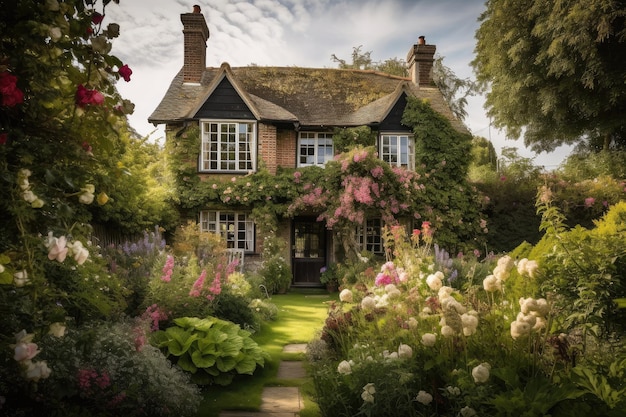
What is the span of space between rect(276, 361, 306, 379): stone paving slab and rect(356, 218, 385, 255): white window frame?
1129cm

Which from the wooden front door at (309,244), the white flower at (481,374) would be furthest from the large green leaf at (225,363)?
the wooden front door at (309,244)

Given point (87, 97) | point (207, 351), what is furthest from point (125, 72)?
point (207, 351)

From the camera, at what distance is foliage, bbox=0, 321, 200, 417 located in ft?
10.7

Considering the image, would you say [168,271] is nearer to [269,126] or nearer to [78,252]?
[78,252]

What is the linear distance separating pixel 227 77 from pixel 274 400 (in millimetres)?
13683

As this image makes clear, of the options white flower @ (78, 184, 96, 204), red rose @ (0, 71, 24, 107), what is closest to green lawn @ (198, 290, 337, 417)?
white flower @ (78, 184, 96, 204)

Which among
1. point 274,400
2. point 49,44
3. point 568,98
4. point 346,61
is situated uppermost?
point 346,61

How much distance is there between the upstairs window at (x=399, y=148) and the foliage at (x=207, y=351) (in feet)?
40.9

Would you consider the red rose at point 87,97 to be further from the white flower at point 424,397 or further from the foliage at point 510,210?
the foliage at point 510,210

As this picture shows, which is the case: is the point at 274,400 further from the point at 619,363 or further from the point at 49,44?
the point at 49,44

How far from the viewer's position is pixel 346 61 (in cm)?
3072

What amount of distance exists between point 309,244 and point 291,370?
12.1m

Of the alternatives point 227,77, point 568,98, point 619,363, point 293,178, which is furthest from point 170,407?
point 568,98

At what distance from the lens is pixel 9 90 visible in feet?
7.04
